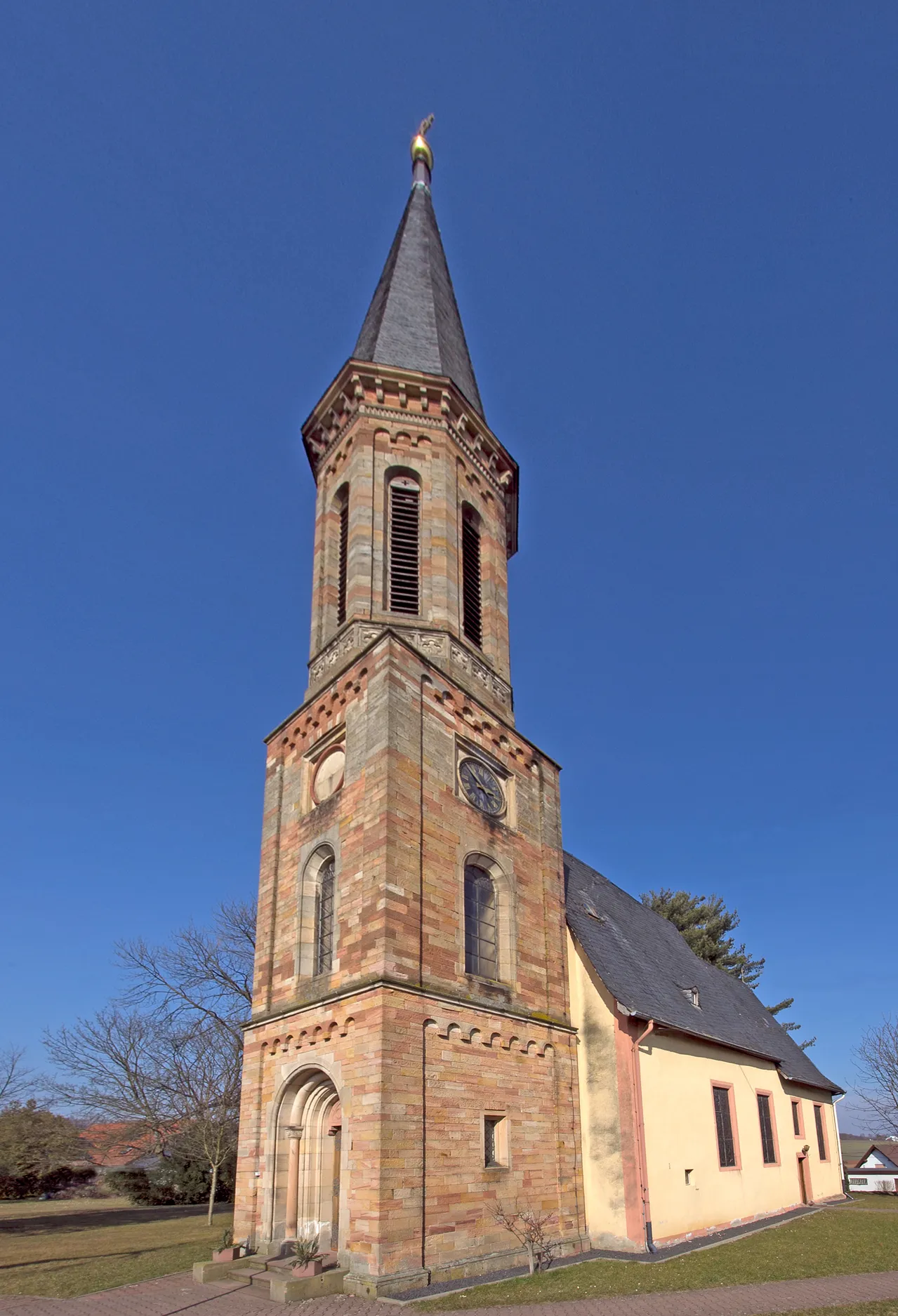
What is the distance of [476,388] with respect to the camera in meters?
25.1

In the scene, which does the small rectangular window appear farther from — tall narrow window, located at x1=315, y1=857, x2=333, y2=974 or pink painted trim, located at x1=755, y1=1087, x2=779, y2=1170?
pink painted trim, located at x1=755, y1=1087, x2=779, y2=1170

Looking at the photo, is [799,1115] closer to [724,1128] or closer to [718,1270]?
[724,1128]

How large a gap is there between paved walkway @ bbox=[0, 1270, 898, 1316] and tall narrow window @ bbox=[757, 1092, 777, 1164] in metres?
9.89

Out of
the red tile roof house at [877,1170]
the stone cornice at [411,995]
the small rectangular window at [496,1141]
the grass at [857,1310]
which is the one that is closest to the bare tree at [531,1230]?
the small rectangular window at [496,1141]

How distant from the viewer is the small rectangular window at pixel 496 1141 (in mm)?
14469

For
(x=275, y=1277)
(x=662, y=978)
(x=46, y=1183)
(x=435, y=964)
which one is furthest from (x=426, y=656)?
(x=46, y=1183)

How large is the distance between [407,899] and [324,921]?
108 inches

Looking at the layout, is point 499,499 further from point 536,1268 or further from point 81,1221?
point 81,1221

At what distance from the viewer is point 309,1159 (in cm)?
1495

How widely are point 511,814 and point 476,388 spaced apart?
43.1ft

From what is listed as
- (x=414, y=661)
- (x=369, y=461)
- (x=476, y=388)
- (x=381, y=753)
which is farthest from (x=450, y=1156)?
(x=476, y=388)

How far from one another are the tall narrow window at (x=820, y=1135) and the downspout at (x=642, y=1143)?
1578 cm

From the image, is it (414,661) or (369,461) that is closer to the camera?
(414,661)

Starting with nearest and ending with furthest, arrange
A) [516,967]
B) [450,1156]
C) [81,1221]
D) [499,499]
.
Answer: [450,1156] < [516,967] < [499,499] < [81,1221]
